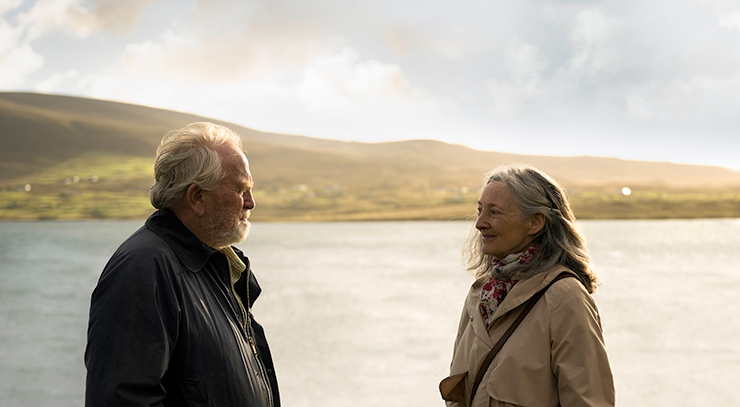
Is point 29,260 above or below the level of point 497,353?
below

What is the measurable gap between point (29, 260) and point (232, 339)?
92.6 ft

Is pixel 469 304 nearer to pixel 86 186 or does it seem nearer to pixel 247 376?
pixel 247 376

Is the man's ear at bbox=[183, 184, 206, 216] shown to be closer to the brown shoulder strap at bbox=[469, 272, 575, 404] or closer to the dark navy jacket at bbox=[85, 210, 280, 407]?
the dark navy jacket at bbox=[85, 210, 280, 407]

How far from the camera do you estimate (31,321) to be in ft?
43.6

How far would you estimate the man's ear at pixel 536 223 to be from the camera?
238 cm

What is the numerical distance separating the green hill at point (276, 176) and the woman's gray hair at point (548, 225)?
6671 centimetres

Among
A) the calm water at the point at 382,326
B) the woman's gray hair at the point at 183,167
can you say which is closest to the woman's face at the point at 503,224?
the woman's gray hair at the point at 183,167

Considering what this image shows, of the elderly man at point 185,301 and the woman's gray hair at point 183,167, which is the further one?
the woman's gray hair at point 183,167

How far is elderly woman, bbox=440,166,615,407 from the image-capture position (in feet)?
6.57

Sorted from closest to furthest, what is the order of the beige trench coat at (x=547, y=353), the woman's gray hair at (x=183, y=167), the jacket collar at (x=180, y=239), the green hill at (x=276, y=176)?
the jacket collar at (x=180, y=239) < the woman's gray hair at (x=183, y=167) < the beige trench coat at (x=547, y=353) < the green hill at (x=276, y=176)

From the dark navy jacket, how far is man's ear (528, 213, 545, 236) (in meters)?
1.33

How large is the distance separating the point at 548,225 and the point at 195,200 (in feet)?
5.05

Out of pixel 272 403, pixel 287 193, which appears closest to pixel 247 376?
pixel 272 403

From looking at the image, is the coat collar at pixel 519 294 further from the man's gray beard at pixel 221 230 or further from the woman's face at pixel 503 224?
the man's gray beard at pixel 221 230
